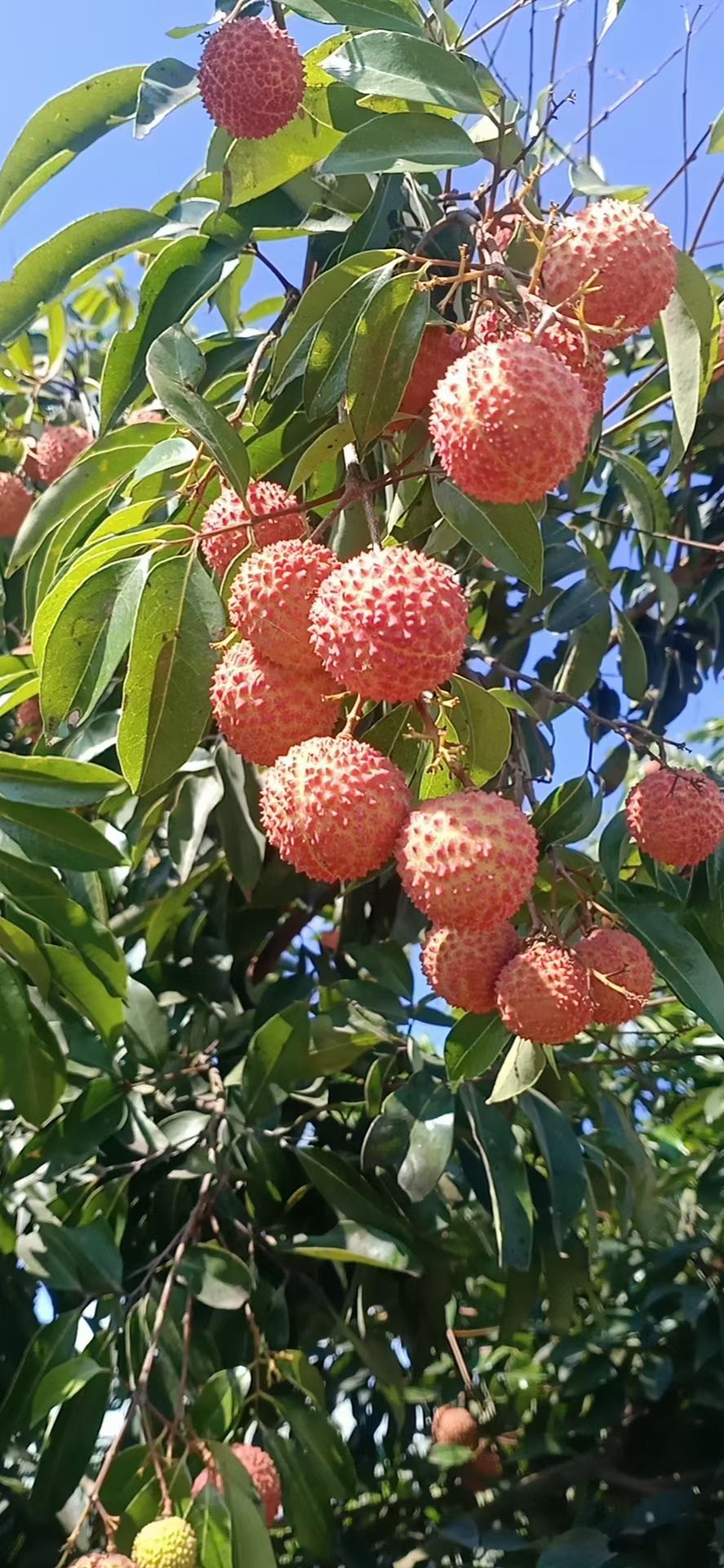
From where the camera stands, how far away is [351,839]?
2.82 ft

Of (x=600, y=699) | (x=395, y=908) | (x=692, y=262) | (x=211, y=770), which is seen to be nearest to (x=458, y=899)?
(x=692, y=262)

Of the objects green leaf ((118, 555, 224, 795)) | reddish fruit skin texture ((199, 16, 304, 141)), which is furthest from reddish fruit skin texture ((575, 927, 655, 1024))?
reddish fruit skin texture ((199, 16, 304, 141))

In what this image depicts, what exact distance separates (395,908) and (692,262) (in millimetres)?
1207

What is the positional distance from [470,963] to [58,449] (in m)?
1.34

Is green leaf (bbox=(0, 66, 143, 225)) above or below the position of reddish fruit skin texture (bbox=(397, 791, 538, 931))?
above

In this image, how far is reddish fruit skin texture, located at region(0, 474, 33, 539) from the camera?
197cm

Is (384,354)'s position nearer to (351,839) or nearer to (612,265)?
(612,265)

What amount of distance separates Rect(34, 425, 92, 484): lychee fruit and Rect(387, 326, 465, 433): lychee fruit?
108 cm

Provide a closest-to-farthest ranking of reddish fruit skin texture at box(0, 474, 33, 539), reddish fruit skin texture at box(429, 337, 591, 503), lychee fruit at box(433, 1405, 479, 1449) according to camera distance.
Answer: reddish fruit skin texture at box(429, 337, 591, 503), reddish fruit skin texture at box(0, 474, 33, 539), lychee fruit at box(433, 1405, 479, 1449)

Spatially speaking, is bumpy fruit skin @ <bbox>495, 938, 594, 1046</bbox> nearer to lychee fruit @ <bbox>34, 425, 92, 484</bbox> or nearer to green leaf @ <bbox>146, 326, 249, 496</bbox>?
green leaf @ <bbox>146, 326, 249, 496</bbox>

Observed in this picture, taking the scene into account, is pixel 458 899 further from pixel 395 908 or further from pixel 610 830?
pixel 395 908

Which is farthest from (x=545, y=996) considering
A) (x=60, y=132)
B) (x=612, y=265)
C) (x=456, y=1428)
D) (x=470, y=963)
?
(x=456, y=1428)

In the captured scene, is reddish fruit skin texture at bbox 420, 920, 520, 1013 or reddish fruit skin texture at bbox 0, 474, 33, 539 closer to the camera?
reddish fruit skin texture at bbox 420, 920, 520, 1013

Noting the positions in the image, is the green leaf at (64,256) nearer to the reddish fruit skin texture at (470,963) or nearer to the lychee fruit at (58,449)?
the reddish fruit skin texture at (470,963)
